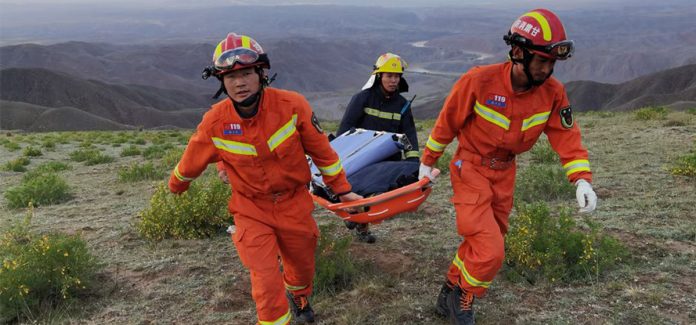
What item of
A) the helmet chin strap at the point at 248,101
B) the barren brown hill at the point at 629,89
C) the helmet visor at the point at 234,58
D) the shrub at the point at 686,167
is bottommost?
the barren brown hill at the point at 629,89

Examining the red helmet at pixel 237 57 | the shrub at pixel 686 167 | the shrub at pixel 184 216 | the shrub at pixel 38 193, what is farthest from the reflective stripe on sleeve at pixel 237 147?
the shrub at pixel 686 167

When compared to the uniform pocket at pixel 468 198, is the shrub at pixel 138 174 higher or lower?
lower

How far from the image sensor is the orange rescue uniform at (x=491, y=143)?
13.0ft

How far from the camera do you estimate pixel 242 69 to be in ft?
12.5

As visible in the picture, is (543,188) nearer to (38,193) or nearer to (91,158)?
(38,193)

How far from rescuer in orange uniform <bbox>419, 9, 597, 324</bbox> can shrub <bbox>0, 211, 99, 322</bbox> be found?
11.6 feet

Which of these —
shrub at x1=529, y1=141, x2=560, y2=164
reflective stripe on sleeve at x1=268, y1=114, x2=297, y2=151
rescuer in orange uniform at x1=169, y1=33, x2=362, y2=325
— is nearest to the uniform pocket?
rescuer in orange uniform at x1=169, y1=33, x2=362, y2=325

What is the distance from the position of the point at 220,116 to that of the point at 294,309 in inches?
72.4

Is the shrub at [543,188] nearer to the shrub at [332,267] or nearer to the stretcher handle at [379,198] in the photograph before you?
the shrub at [332,267]

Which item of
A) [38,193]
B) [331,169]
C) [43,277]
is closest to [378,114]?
[331,169]

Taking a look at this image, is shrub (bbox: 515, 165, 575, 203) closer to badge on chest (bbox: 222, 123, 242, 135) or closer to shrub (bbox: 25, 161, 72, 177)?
badge on chest (bbox: 222, 123, 242, 135)

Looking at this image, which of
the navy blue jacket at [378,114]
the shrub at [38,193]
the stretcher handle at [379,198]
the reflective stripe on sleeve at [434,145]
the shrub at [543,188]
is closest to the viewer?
the stretcher handle at [379,198]

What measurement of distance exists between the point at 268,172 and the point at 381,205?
1.04m

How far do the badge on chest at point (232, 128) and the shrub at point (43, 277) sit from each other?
2308 mm
